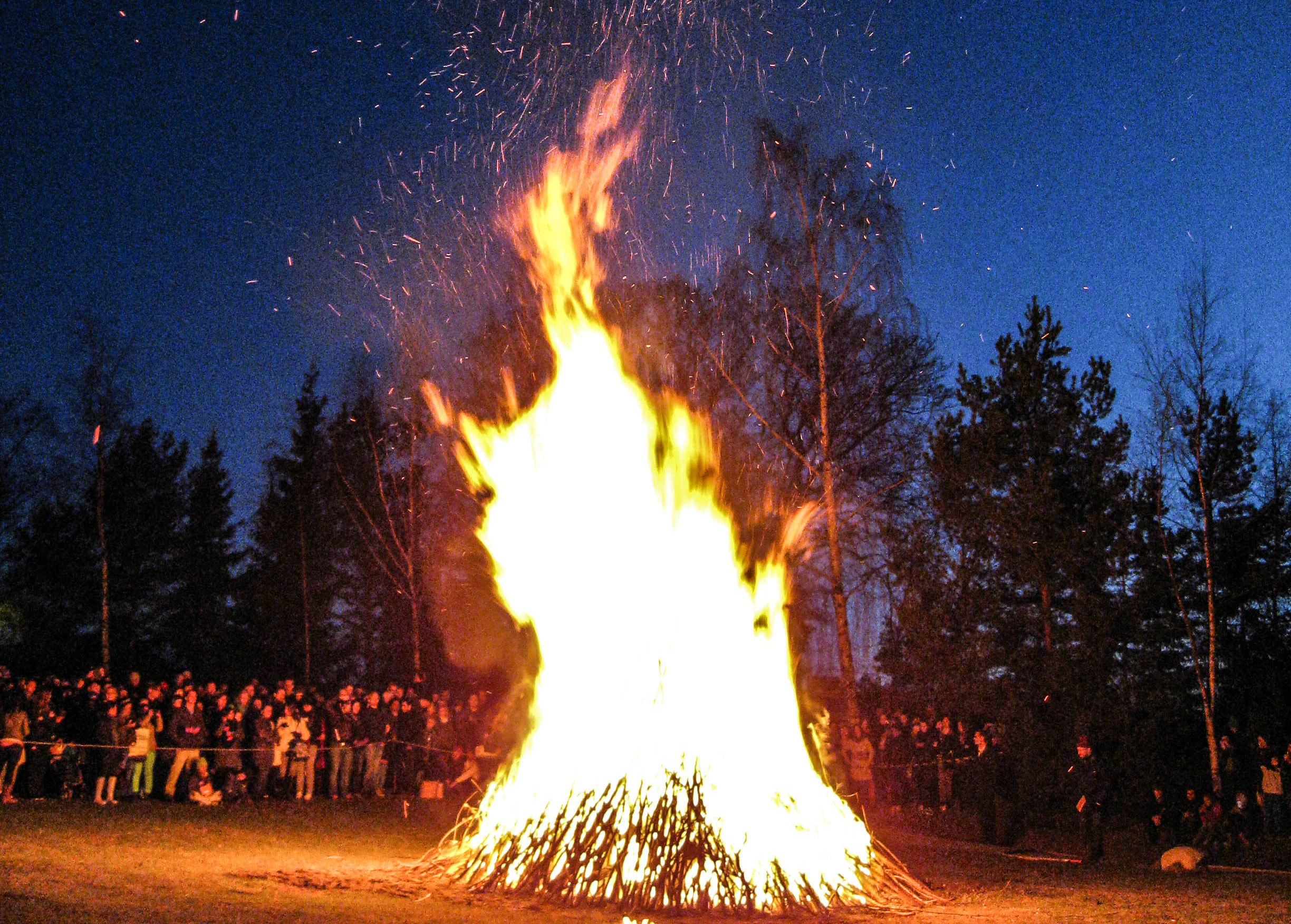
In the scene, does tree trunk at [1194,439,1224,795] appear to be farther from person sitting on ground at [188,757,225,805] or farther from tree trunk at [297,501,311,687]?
tree trunk at [297,501,311,687]

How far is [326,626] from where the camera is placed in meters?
38.4

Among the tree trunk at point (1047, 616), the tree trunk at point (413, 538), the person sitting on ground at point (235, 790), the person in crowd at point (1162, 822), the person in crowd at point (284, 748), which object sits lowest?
the person in crowd at point (1162, 822)

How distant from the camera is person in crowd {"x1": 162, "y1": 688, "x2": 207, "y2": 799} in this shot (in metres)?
14.9

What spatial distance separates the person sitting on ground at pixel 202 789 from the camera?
1484cm

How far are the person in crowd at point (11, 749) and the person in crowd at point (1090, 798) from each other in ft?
43.5

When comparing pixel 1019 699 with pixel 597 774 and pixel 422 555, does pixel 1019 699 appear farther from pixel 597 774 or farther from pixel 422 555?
pixel 422 555

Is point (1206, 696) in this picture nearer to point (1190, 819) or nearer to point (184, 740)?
point (1190, 819)

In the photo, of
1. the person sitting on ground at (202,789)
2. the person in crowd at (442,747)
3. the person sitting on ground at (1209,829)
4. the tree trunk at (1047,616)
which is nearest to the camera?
the person sitting on ground at (1209,829)

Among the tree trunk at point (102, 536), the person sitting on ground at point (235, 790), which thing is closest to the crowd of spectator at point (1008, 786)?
the person sitting on ground at point (235, 790)

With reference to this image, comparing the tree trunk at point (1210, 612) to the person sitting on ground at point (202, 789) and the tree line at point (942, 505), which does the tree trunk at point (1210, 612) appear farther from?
the person sitting on ground at point (202, 789)

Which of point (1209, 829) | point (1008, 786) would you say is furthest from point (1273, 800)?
point (1008, 786)

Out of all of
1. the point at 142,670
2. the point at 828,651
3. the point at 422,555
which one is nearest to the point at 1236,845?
the point at 828,651

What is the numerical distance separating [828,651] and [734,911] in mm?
12551

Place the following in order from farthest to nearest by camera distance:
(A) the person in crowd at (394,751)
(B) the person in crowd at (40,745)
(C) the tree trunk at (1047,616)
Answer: (C) the tree trunk at (1047,616) < (A) the person in crowd at (394,751) < (B) the person in crowd at (40,745)
